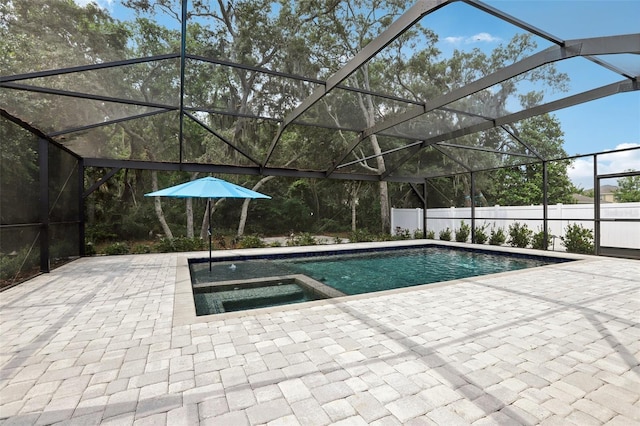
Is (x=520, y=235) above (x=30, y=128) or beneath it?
beneath

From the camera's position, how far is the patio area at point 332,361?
6.12 feet

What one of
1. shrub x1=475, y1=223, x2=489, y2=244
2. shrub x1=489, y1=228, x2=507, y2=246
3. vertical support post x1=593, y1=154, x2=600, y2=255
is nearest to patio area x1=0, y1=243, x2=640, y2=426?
vertical support post x1=593, y1=154, x2=600, y2=255

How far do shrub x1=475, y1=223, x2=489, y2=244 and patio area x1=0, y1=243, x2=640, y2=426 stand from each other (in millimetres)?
7138

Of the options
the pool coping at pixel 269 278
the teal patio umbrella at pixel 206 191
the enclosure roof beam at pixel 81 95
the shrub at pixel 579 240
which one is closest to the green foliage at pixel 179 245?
the pool coping at pixel 269 278

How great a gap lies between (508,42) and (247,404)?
6415 mm

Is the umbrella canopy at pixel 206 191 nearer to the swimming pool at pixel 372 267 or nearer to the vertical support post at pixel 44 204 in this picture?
the swimming pool at pixel 372 267

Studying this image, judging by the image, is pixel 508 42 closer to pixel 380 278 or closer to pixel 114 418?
pixel 380 278

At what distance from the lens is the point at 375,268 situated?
8070 millimetres

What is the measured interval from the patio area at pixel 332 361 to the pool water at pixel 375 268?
7.37ft

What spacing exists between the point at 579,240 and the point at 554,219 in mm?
918

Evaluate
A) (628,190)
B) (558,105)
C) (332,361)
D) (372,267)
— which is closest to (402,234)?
(372,267)

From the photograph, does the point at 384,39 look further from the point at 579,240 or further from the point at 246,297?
the point at 579,240

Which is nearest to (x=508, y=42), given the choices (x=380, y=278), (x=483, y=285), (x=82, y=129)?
(x=483, y=285)

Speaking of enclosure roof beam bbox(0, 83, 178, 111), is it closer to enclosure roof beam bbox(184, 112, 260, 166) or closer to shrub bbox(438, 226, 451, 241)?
enclosure roof beam bbox(184, 112, 260, 166)
